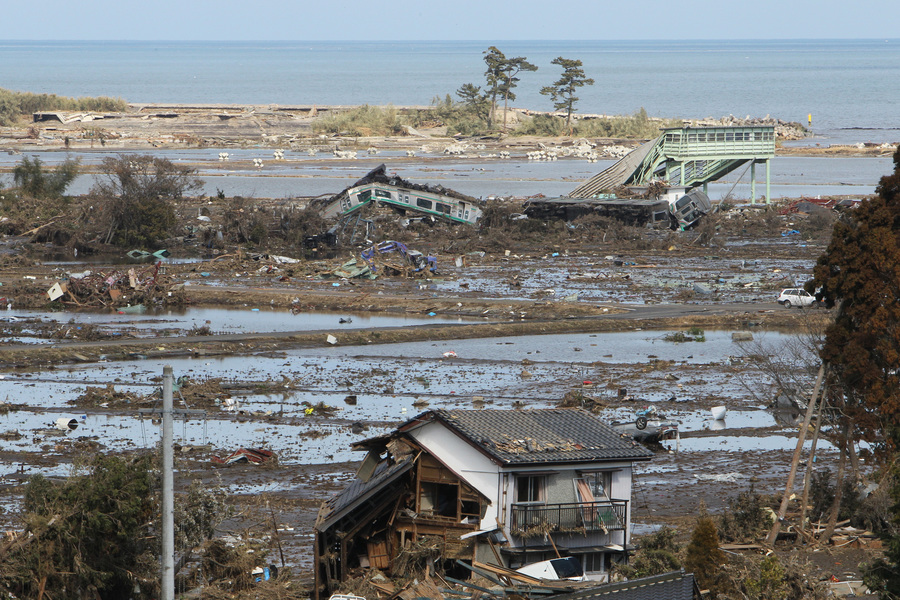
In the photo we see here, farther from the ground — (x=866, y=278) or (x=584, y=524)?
(x=866, y=278)

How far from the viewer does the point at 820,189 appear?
75562 millimetres

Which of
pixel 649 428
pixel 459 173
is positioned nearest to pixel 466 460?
pixel 649 428

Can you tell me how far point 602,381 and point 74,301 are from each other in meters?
20.5

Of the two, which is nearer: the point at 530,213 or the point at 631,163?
the point at 530,213

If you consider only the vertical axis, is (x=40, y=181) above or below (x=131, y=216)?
above

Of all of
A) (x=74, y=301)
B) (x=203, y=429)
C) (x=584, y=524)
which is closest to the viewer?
A: (x=584, y=524)

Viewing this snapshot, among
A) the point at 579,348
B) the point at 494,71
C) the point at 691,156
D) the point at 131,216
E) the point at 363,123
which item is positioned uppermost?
the point at 494,71

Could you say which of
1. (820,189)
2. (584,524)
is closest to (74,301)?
(584,524)

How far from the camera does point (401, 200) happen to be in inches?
2288

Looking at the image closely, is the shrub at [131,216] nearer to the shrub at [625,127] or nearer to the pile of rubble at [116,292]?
the pile of rubble at [116,292]

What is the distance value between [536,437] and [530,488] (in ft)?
3.41

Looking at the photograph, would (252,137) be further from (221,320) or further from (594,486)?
(594,486)

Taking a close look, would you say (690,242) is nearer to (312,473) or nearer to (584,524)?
(312,473)

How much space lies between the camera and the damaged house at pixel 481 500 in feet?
51.0
